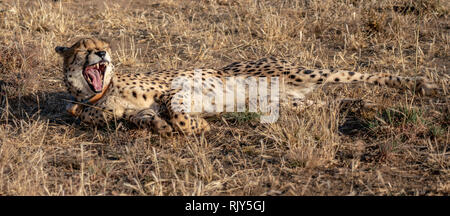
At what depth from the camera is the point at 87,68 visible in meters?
4.46

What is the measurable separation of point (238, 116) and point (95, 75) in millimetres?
1198

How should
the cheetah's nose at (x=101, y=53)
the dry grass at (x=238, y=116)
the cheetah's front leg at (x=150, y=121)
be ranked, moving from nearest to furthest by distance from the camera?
the dry grass at (x=238, y=116)
the cheetah's front leg at (x=150, y=121)
the cheetah's nose at (x=101, y=53)

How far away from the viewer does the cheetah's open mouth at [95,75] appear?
444cm

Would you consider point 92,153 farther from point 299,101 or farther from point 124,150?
point 299,101

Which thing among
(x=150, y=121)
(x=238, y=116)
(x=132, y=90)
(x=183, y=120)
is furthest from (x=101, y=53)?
(x=238, y=116)

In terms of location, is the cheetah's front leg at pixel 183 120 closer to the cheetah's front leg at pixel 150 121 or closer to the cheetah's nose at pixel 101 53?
the cheetah's front leg at pixel 150 121

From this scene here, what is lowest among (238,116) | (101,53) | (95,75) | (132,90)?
(238,116)

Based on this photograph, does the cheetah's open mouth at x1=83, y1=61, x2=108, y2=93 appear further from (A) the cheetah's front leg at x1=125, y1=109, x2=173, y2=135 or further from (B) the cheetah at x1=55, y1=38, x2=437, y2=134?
(A) the cheetah's front leg at x1=125, y1=109, x2=173, y2=135

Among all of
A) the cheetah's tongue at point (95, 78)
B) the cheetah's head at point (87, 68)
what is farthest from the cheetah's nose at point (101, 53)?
the cheetah's tongue at point (95, 78)

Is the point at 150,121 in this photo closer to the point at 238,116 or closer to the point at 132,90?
the point at 132,90

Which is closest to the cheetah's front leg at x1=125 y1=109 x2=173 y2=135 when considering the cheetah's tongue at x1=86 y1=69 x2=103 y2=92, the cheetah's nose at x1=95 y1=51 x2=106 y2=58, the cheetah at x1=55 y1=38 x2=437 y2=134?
the cheetah at x1=55 y1=38 x2=437 y2=134
